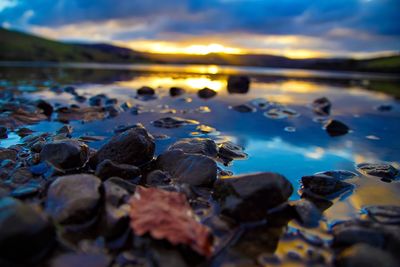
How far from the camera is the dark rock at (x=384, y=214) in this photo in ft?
9.43

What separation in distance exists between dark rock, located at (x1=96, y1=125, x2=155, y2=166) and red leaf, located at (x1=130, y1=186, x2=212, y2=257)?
1363mm

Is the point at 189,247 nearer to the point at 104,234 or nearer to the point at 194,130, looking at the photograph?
the point at 104,234

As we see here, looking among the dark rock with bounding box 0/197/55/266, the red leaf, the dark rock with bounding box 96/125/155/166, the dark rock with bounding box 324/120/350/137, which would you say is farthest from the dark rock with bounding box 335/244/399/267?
the dark rock with bounding box 324/120/350/137

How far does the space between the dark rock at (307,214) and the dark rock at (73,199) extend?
80.4 inches

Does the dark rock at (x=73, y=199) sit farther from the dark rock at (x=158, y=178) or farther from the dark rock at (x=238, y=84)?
the dark rock at (x=238, y=84)

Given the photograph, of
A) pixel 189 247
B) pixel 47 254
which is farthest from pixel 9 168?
pixel 189 247

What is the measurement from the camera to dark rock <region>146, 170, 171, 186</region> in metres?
3.63

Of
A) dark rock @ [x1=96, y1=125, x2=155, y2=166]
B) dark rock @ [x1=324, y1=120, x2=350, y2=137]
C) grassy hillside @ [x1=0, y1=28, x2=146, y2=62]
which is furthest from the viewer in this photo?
grassy hillside @ [x1=0, y1=28, x2=146, y2=62]

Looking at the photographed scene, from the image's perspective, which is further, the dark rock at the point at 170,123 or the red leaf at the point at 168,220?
the dark rock at the point at 170,123

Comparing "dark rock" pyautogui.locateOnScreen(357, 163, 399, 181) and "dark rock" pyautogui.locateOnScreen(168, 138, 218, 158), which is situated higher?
"dark rock" pyautogui.locateOnScreen(168, 138, 218, 158)

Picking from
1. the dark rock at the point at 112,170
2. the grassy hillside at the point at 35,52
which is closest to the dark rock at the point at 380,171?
the dark rock at the point at 112,170

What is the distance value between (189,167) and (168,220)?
1.36 m

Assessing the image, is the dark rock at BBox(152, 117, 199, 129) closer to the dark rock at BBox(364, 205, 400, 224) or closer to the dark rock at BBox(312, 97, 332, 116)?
the dark rock at BBox(364, 205, 400, 224)

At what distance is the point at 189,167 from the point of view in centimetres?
373
